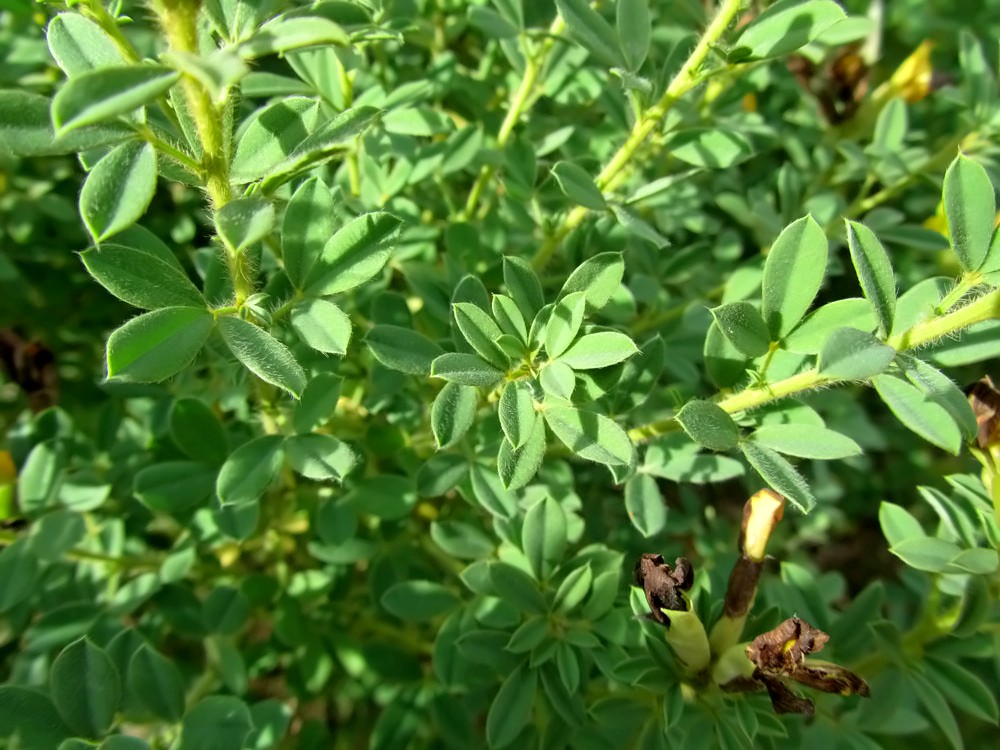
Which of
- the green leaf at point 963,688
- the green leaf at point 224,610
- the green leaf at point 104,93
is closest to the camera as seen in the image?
the green leaf at point 104,93

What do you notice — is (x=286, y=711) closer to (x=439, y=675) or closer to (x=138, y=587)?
(x=439, y=675)

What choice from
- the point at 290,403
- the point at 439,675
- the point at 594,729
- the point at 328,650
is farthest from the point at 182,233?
the point at 594,729

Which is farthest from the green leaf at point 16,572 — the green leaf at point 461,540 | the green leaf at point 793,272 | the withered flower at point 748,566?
the green leaf at point 793,272

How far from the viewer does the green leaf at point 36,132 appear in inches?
30.2

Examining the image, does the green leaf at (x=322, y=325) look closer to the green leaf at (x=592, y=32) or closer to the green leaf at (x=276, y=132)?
the green leaf at (x=276, y=132)

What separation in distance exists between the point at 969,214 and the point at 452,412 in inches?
26.1

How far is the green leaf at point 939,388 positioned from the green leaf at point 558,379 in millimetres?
376

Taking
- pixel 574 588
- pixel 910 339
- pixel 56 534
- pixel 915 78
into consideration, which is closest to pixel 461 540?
pixel 574 588

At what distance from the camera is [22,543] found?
1370mm

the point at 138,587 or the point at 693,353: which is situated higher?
the point at 693,353

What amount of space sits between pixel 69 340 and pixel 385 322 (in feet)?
3.54

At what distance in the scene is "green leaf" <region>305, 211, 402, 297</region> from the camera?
99cm

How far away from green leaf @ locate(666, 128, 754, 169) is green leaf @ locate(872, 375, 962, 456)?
47 cm

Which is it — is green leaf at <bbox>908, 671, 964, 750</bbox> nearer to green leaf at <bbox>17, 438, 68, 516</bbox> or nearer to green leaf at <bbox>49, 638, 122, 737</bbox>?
green leaf at <bbox>49, 638, 122, 737</bbox>
